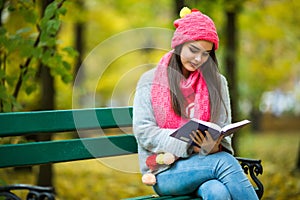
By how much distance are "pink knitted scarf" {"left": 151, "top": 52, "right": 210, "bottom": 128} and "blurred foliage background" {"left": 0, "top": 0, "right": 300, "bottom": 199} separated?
0.34m

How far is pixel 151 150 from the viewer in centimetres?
318

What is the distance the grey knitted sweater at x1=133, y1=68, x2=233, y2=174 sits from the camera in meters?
3.12

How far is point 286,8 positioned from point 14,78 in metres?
7.51

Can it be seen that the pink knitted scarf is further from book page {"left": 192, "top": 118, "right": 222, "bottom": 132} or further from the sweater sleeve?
book page {"left": 192, "top": 118, "right": 222, "bottom": 132}

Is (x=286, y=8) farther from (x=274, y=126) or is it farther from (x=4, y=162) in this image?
(x=274, y=126)

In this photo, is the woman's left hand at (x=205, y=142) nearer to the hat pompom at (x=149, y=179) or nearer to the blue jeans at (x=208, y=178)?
the blue jeans at (x=208, y=178)

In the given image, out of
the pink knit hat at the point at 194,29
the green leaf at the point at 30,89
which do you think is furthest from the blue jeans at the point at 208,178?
the green leaf at the point at 30,89

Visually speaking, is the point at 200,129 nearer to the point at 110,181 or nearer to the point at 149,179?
the point at 149,179

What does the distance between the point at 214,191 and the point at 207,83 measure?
66cm

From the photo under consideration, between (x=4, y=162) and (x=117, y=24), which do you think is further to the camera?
(x=117, y=24)

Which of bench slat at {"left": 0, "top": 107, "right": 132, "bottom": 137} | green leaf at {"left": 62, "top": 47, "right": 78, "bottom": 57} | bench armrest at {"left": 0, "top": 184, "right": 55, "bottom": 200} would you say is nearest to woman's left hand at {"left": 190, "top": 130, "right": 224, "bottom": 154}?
bench slat at {"left": 0, "top": 107, "right": 132, "bottom": 137}

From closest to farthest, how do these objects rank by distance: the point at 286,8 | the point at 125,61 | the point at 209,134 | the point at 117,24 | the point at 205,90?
1. the point at 209,134
2. the point at 205,90
3. the point at 286,8
4. the point at 117,24
5. the point at 125,61

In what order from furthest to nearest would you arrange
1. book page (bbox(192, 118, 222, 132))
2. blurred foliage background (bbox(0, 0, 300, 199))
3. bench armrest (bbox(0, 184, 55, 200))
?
blurred foliage background (bbox(0, 0, 300, 199))
book page (bbox(192, 118, 222, 132))
bench armrest (bbox(0, 184, 55, 200))

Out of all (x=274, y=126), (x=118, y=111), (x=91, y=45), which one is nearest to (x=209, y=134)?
(x=118, y=111)
